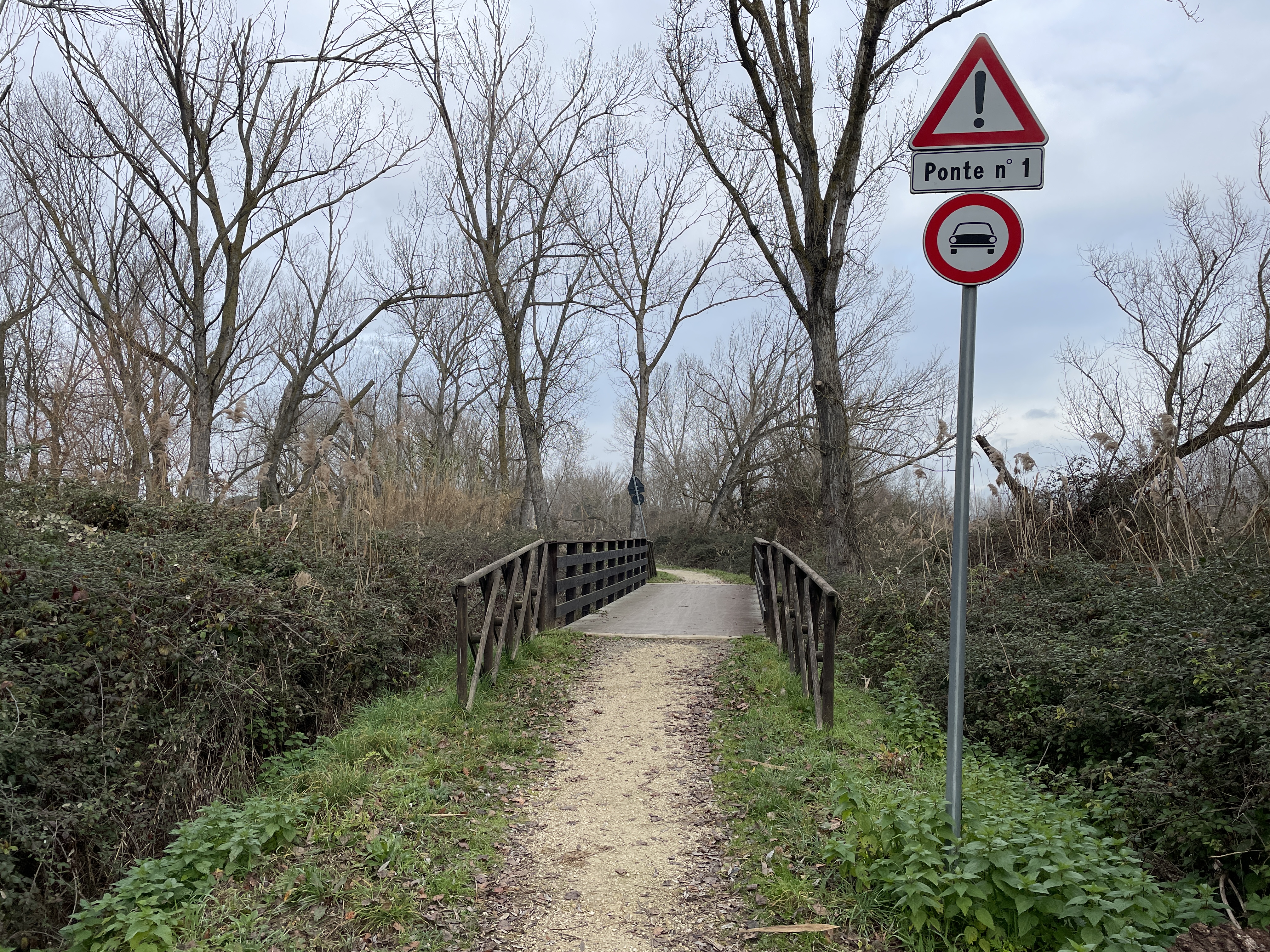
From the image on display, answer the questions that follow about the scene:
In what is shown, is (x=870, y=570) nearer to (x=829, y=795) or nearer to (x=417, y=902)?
(x=829, y=795)

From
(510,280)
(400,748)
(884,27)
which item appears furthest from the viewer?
(510,280)

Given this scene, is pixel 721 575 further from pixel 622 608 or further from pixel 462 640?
pixel 462 640

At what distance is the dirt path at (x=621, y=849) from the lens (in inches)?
133

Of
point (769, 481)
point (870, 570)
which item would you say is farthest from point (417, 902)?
point (769, 481)

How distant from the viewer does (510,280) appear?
66.8 feet

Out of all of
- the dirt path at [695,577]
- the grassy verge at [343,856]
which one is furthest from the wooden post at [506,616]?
the dirt path at [695,577]

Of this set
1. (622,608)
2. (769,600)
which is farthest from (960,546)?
(622,608)

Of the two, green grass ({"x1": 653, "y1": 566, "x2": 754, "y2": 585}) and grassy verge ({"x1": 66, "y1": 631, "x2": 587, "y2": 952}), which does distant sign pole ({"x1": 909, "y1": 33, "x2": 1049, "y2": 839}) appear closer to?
grassy verge ({"x1": 66, "y1": 631, "x2": 587, "y2": 952})

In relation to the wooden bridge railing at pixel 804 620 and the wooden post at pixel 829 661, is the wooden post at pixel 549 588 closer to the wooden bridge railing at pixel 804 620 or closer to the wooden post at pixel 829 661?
the wooden bridge railing at pixel 804 620

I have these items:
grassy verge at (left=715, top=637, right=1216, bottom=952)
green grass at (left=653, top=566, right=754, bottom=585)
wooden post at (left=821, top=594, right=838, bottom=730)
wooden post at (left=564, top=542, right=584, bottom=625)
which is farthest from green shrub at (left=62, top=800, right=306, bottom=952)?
→ green grass at (left=653, top=566, right=754, bottom=585)

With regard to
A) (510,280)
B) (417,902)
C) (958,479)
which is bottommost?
Result: (417,902)

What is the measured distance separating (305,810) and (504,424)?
2858cm

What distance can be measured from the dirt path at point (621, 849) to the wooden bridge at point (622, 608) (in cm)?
97

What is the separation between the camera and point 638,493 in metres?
25.6
